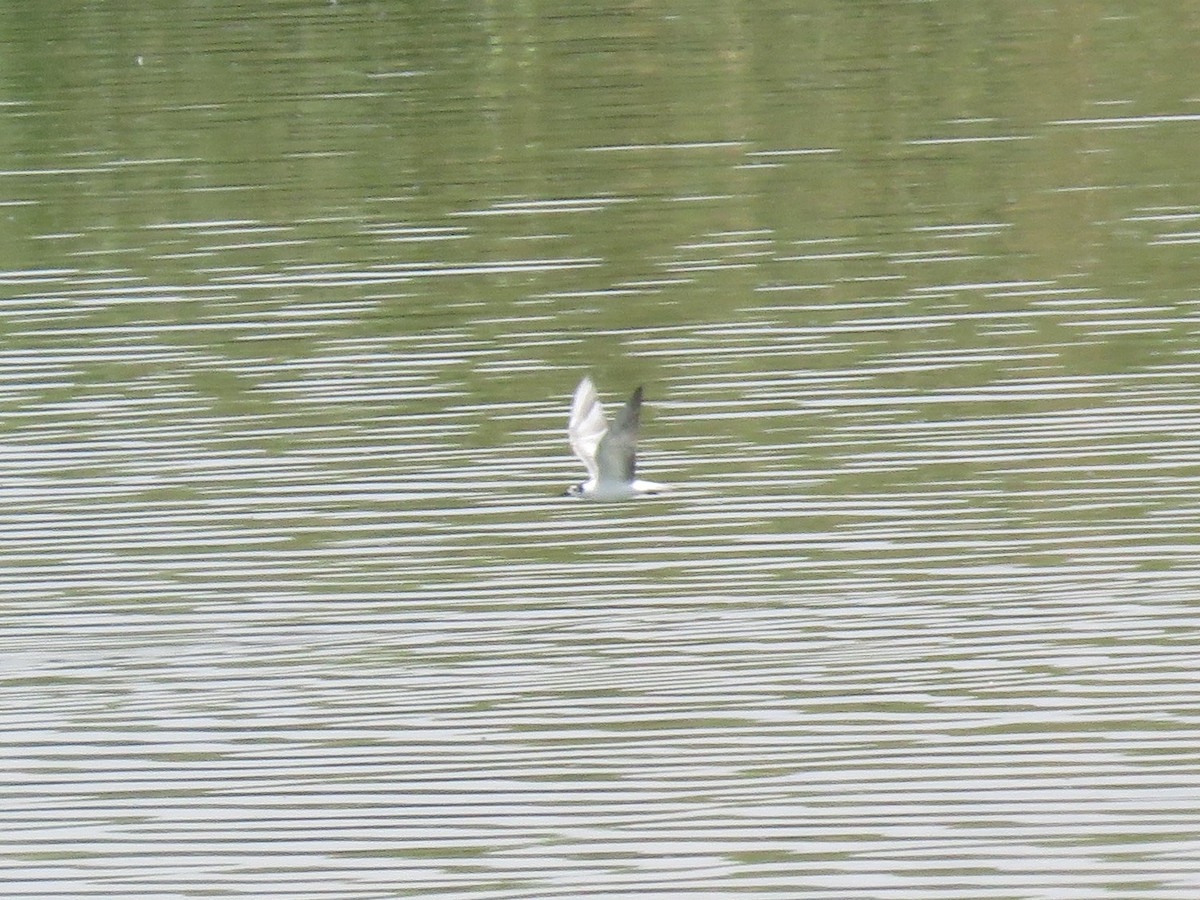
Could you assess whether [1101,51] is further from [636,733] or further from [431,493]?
[636,733]

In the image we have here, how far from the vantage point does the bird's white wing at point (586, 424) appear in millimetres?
14234

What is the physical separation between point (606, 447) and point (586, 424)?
99cm

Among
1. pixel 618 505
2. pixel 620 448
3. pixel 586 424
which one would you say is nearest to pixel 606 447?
pixel 620 448

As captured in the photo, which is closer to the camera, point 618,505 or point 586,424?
point 586,424

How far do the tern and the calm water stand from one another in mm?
706

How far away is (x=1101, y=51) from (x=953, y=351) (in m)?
12.4

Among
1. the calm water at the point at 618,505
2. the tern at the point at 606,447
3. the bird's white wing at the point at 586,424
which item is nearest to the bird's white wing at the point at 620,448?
the tern at the point at 606,447

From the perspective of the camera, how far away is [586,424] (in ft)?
47.8

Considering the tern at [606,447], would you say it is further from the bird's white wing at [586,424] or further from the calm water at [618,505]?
the calm water at [618,505]

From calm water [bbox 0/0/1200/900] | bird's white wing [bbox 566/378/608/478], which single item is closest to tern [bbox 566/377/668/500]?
bird's white wing [bbox 566/378/608/478]

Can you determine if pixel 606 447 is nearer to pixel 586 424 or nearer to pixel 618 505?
pixel 586 424

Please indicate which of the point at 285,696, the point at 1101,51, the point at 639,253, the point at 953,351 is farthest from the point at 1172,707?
the point at 1101,51

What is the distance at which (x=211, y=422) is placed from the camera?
61.1ft

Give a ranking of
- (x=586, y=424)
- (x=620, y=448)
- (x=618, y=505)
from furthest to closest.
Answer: (x=618, y=505)
(x=586, y=424)
(x=620, y=448)
